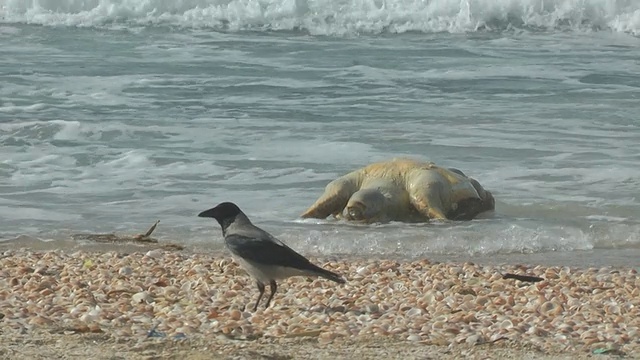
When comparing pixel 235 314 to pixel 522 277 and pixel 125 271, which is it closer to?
pixel 125 271

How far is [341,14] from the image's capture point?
26422mm

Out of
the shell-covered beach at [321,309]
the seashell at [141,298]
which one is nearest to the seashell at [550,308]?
the shell-covered beach at [321,309]

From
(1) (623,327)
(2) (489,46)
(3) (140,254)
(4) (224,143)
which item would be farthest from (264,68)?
(1) (623,327)

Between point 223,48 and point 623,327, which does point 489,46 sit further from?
point 623,327

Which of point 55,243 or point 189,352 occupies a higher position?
point 189,352

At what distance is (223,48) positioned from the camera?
2272 cm

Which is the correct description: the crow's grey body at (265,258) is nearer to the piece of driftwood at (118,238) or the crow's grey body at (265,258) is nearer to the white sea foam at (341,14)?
the piece of driftwood at (118,238)

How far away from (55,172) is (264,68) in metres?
8.28

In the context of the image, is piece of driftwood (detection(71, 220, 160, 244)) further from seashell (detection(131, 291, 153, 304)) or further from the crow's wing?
the crow's wing

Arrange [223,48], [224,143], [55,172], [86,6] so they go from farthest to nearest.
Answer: [86,6] < [223,48] < [224,143] < [55,172]

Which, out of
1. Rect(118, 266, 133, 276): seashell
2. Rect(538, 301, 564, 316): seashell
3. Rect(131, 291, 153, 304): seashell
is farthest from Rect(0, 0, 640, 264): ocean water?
Rect(131, 291, 153, 304): seashell

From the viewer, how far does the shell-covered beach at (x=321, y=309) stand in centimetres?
583

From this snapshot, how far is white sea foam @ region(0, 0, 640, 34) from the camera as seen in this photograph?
25875mm

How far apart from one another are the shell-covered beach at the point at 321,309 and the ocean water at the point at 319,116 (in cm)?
149
